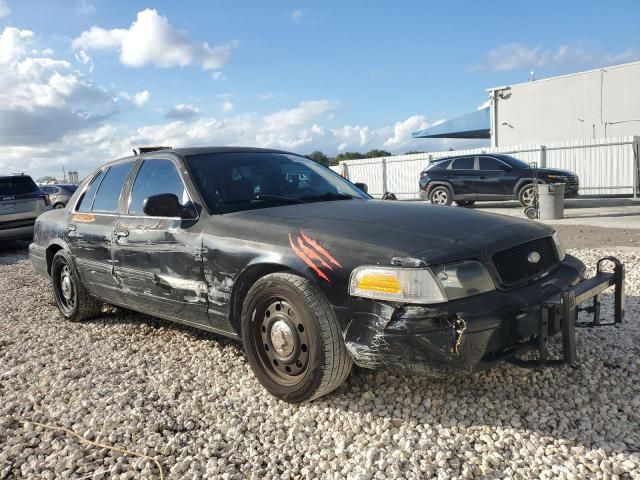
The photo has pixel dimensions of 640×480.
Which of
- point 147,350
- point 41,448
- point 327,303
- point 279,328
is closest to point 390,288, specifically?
point 327,303

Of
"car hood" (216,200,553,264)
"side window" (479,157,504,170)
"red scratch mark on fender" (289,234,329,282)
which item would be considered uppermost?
"side window" (479,157,504,170)

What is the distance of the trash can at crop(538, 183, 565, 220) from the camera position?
474 inches

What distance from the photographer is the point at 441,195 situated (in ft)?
51.5

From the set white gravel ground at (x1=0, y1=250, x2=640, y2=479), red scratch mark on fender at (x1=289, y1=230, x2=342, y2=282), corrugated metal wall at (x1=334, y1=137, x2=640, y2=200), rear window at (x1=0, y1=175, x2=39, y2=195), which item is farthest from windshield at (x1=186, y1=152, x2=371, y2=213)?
corrugated metal wall at (x1=334, y1=137, x2=640, y2=200)

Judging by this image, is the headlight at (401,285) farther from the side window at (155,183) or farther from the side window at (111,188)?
the side window at (111,188)

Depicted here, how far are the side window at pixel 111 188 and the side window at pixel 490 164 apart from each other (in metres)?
12.4

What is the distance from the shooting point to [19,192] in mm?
11078

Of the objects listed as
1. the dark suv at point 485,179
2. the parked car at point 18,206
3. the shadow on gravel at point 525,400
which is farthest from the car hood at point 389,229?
the dark suv at point 485,179

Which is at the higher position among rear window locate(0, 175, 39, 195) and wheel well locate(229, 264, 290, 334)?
rear window locate(0, 175, 39, 195)

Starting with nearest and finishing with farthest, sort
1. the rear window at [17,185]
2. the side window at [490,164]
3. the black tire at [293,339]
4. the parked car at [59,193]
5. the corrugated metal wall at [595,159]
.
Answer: the black tire at [293,339]
the rear window at [17,185]
the side window at [490,164]
the corrugated metal wall at [595,159]
the parked car at [59,193]

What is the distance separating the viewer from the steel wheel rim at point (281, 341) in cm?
291

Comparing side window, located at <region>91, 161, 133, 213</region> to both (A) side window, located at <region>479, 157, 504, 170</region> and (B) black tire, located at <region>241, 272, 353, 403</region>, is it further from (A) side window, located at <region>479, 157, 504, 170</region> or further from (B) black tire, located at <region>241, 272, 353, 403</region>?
(A) side window, located at <region>479, 157, 504, 170</region>

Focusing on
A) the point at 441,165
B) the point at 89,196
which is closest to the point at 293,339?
the point at 89,196

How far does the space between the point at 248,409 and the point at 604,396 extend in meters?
2.03
